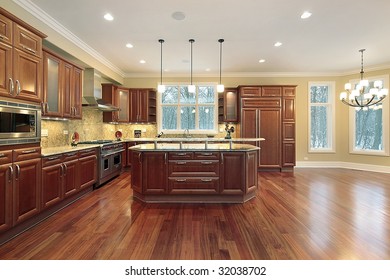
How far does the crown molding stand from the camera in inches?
119

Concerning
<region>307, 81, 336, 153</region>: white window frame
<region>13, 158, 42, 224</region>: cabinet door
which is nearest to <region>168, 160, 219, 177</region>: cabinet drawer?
<region>13, 158, 42, 224</region>: cabinet door

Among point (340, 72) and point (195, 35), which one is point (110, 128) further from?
point (340, 72)

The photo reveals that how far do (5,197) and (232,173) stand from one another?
9.62 feet

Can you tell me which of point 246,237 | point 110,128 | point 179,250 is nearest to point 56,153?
point 179,250

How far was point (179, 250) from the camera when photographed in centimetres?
209

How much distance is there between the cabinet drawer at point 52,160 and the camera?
2.76 metres

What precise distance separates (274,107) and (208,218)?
4.49 metres

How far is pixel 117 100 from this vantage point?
629cm

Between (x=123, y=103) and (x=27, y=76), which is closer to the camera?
(x=27, y=76)

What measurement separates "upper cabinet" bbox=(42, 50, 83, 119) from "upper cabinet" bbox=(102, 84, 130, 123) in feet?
6.26

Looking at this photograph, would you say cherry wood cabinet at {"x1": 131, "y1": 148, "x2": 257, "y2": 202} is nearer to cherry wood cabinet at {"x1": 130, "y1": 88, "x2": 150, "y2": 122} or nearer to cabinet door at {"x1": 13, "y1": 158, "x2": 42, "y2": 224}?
cabinet door at {"x1": 13, "y1": 158, "x2": 42, "y2": 224}

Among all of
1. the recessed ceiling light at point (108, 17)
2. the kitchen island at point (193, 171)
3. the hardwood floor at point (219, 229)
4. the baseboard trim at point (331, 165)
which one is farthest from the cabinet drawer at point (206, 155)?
the baseboard trim at point (331, 165)

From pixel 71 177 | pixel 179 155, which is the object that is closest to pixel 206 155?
pixel 179 155

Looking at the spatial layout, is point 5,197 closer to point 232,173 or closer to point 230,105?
point 232,173
